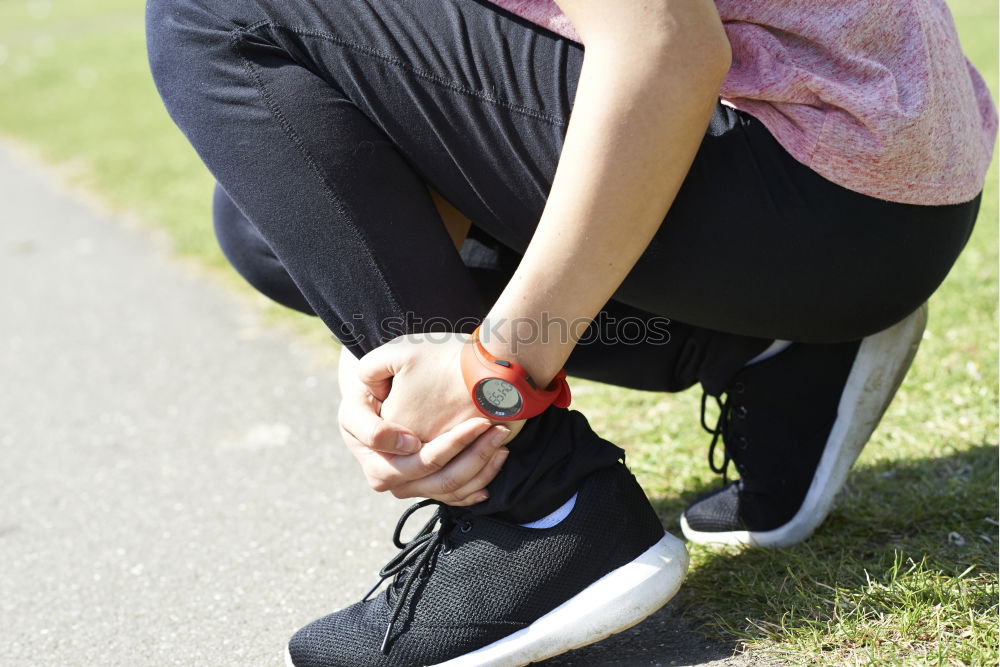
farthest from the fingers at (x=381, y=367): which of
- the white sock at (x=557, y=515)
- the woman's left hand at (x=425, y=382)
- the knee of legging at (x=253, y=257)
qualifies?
the knee of legging at (x=253, y=257)

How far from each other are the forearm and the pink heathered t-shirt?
0.13m

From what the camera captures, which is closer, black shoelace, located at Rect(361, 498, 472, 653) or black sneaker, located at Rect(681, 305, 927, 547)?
black shoelace, located at Rect(361, 498, 472, 653)

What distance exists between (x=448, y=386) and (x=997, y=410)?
46.4 inches

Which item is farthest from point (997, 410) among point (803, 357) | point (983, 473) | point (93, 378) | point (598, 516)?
point (93, 378)

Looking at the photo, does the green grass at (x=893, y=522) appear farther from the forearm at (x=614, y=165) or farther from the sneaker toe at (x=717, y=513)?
the forearm at (x=614, y=165)

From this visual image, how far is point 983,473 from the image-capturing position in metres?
1.54

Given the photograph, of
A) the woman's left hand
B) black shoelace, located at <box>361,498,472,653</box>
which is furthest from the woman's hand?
black shoelace, located at <box>361,498,472,653</box>

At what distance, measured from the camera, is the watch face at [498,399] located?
1045 mm

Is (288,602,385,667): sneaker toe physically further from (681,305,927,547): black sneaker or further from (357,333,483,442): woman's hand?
(681,305,927,547): black sneaker

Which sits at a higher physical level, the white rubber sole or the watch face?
the watch face

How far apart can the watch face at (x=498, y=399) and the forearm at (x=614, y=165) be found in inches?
1.3

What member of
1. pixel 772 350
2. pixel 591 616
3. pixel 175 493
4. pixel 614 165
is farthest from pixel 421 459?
pixel 175 493

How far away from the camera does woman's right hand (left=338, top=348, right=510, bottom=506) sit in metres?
1.08

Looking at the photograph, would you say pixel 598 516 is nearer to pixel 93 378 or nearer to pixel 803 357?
pixel 803 357
